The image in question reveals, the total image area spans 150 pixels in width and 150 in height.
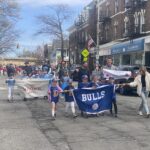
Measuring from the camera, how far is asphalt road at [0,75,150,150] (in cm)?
959

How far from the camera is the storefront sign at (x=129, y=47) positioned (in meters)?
37.0

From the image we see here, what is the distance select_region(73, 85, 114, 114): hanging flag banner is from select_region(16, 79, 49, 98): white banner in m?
5.95

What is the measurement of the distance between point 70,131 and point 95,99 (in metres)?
3.52

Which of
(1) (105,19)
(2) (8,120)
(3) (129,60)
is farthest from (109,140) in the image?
(1) (105,19)

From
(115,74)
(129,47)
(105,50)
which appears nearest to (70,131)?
(115,74)

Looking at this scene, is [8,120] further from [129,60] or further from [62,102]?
[129,60]

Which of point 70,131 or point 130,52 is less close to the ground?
point 130,52

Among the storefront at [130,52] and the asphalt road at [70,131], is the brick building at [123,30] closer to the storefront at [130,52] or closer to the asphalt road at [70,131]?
the storefront at [130,52]

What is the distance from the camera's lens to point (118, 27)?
48219 mm

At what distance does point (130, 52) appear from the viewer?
40.3 meters

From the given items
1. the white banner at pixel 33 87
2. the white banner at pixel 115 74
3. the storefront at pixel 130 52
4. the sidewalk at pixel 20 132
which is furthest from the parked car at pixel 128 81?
the storefront at pixel 130 52

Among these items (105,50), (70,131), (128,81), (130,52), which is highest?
(105,50)

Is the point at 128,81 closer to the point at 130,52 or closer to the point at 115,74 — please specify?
the point at 115,74

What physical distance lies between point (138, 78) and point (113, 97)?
1.06 m
